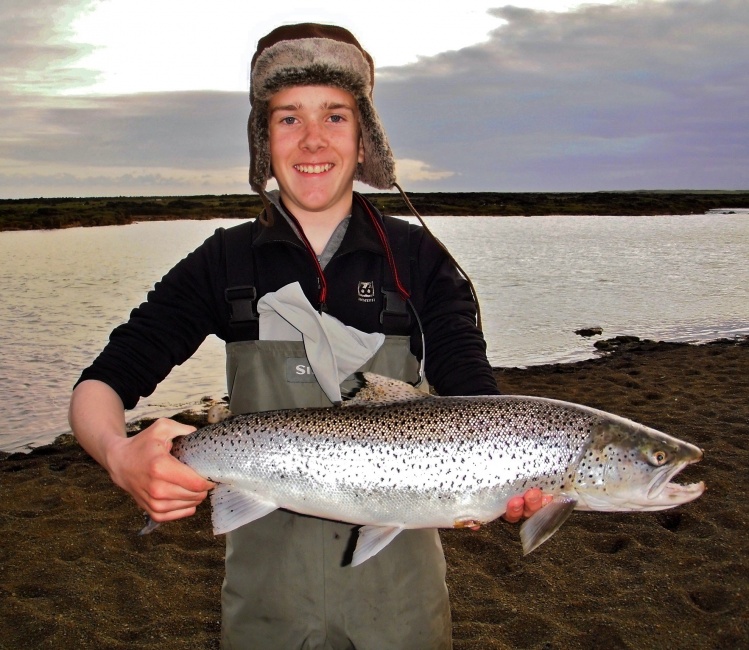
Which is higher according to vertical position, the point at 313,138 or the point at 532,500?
the point at 313,138

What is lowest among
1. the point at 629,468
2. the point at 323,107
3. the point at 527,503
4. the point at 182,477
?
the point at 527,503

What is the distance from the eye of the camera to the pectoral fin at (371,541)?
271cm

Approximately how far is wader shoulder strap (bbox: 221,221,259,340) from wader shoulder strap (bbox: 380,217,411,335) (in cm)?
57

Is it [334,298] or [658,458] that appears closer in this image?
[658,458]

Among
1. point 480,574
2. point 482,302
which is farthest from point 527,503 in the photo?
point 482,302

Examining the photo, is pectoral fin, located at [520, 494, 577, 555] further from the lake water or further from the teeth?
the lake water

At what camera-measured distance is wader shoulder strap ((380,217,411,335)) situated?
10.1ft

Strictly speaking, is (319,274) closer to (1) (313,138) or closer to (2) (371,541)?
(1) (313,138)

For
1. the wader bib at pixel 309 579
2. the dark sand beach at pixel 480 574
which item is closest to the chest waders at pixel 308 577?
the wader bib at pixel 309 579

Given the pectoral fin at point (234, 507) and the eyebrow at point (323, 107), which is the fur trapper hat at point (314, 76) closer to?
the eyebrow at point (323, 107)

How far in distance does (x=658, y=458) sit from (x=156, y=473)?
2021mm

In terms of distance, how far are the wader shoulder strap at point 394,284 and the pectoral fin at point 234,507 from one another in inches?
36.0

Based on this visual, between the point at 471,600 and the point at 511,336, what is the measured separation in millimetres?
9735

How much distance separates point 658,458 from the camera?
2.93 m
